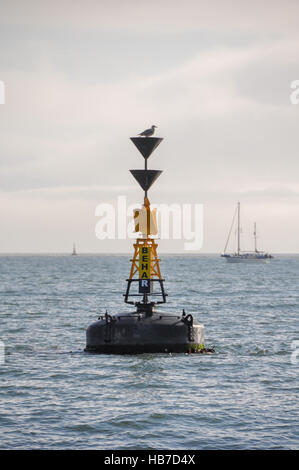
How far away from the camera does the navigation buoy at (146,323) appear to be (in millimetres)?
24703

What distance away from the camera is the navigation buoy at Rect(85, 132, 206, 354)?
2470 cm

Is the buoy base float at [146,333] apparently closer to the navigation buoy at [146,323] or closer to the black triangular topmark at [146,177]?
the navigation buoy at [146,323]

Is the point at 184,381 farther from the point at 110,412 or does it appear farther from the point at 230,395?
the point at 110,412

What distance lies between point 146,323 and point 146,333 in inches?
13.6

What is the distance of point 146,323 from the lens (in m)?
24.7

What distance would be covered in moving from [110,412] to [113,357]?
673 centimetres

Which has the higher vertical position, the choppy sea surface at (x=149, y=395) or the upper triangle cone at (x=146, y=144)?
the upper triangle cone at (x=146, y=144)

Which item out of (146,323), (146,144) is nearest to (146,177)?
(146,144)

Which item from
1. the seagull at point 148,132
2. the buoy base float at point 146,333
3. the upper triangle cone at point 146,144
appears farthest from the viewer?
the upper triangle cone at point 146,144

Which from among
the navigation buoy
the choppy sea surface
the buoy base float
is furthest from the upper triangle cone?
the choppy sea surface

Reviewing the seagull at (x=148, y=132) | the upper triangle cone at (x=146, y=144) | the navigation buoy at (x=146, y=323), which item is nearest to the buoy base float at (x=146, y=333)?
the navigation buoy at (x=146, y=323)

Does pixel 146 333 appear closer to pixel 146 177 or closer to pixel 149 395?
pixel 149 395

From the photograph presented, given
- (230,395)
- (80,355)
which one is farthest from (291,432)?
(80,355)

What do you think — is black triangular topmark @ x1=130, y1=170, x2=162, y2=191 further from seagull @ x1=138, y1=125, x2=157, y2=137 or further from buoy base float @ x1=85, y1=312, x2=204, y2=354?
buoy base float @ x1=85, y1=312, x2=204, y2=354
